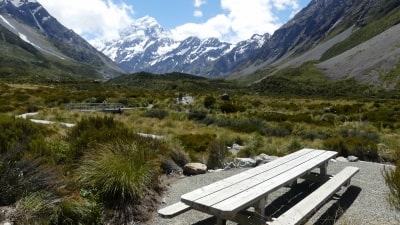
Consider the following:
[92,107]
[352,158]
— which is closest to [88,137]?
[352,158]

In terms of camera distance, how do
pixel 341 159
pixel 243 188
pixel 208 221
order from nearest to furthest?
pixel 243 188
pixel 208 221
pixel 341 159

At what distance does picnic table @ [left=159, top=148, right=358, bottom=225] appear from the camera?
508 cm

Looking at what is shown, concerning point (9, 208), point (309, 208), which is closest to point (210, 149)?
point (309, 208)

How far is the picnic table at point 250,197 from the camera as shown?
5078mm

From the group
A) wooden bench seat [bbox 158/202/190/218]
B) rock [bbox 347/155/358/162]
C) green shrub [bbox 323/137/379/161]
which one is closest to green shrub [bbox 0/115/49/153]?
wooden bench seat [bbox 158/202/190/218]

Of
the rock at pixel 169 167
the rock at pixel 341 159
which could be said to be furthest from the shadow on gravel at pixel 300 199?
the rock at pixel 341 159

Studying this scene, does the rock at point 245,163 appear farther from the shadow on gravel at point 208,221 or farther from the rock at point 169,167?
the shadow on gravel at point 208,221

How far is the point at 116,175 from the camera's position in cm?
657

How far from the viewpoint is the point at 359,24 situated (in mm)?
195750

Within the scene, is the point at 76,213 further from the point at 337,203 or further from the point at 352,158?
the point at 352,158

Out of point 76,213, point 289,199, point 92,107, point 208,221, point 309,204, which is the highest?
point 92,107

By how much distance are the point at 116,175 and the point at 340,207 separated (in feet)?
12.5

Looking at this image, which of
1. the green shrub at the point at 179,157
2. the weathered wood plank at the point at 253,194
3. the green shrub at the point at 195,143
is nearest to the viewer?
the weathered wood plank at the point at 253,194

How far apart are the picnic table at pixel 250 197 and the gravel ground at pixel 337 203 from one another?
387 mm
